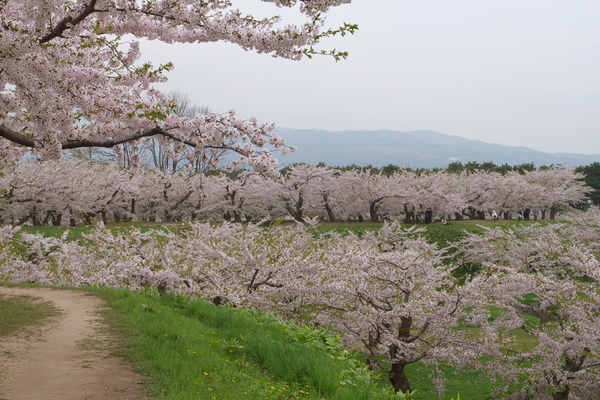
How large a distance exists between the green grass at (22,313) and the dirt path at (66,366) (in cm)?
28

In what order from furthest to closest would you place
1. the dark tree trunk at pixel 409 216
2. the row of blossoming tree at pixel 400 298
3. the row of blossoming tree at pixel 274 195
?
1. the dark tree trunk at pixel 409 216
2. the row of blossoming tree at pixel 274 195
3. the row of blossoming tree at pixel 400 298

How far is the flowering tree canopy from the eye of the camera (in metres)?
5.49

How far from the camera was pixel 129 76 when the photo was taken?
25.2 feet

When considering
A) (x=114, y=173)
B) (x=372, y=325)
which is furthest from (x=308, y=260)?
(x=114, y=173)

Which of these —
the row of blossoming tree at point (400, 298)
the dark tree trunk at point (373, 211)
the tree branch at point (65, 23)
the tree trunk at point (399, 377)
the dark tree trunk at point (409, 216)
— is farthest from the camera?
the dark tree trunk at point (409, 216)

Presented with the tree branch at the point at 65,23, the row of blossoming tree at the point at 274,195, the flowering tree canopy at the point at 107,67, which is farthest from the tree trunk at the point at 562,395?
the row of blossoming tree at the point at 274,195

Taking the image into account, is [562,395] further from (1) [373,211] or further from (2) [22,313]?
(1) [373,211]

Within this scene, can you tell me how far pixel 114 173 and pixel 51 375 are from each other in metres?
33.0

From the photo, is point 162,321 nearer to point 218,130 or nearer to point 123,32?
point 218,130

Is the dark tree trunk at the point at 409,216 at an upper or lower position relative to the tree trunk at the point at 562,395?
upper

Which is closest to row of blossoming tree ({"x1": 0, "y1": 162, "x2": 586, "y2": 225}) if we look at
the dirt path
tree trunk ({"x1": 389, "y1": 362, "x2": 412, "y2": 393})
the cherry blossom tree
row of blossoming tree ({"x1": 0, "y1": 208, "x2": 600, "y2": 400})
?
row of blossoming tree ({"x1": 0, "y1": 208, "x2": 600, "y2": 400})

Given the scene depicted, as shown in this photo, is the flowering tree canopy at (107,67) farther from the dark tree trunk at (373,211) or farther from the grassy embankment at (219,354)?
the dark tree trunk at (373,211)

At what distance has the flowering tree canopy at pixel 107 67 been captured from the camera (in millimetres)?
5492

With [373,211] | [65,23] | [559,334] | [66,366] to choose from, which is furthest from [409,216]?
[66,366]
